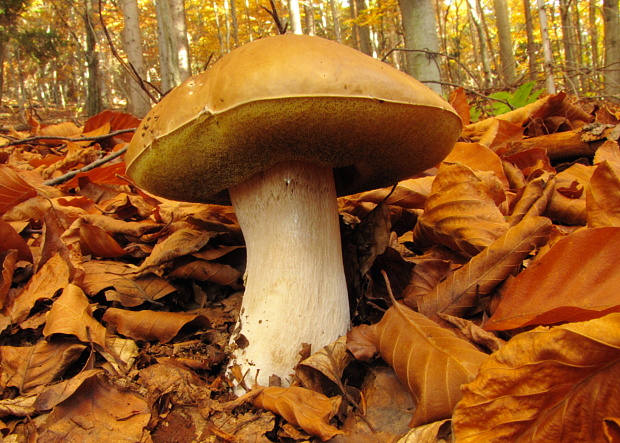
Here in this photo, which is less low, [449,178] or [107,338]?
[449,178]

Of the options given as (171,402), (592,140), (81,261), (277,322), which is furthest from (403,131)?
(592,140)

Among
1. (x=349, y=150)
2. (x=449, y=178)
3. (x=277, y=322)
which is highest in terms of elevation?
(x=349, y=150)

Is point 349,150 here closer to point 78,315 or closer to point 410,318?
point 410,318

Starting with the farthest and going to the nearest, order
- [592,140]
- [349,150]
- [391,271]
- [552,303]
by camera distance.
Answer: [592,140] → [391,271] → [349,150] → [552,303]

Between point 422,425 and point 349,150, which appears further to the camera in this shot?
point 349,150

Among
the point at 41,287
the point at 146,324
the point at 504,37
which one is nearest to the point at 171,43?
the point at 41,287

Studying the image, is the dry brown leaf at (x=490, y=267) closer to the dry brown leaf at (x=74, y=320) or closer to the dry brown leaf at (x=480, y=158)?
the dry brown leaf at (x=480, y=158)

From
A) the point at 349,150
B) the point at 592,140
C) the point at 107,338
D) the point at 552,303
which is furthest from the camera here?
the point at 592,140

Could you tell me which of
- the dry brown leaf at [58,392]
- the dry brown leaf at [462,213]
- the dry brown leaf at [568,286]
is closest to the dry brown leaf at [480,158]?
the dry brown leaf at [462,213]
